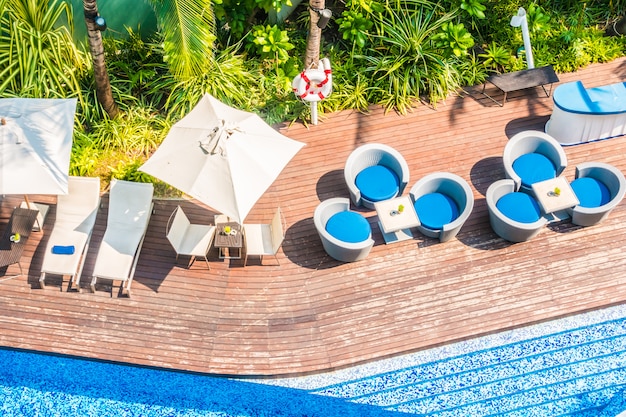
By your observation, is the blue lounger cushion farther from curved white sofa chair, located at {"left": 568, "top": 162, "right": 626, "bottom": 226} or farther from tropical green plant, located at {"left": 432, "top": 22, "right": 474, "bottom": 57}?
curved white sofa chair, located at {"left": 568, "top": 162, "right": 626, "bottom": 226}

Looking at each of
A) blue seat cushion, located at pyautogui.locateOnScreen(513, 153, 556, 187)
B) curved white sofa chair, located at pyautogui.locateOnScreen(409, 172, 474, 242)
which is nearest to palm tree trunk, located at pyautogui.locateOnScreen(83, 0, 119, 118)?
curved white sofa chair, located at pyautogui.locateOnScreen(409, 172, 474, 242)

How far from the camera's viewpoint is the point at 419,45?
1271cm

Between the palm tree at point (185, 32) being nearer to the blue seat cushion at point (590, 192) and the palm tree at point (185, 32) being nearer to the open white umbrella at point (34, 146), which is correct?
the open white umbrella at point (34, 146)

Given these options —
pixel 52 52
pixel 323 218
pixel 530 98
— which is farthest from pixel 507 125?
pixel 52 52

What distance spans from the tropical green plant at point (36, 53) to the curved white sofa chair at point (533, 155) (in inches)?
281

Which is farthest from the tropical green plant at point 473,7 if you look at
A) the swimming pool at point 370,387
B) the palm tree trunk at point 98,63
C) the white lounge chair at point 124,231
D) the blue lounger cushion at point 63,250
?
the blue lounger cushion at point 63,250

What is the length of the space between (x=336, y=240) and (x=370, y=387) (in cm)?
211

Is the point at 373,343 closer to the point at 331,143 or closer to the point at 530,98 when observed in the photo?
the point at 331,143

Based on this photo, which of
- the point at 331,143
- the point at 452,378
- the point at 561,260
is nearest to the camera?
the point at 452,378

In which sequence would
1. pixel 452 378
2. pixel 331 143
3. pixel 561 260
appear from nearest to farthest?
1. pixel 452 378
2. pixel 561 260
3. pixel 331 143

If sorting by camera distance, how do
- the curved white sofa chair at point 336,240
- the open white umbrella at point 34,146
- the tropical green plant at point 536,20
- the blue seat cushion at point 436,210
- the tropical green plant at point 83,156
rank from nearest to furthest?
the open white umbrella at point 34,146, the curved white sofa chair at point 336,240, the blue seat cushion at point 436,210, the tropical green plant at point 83,156, the tropical green plant at point 536,20

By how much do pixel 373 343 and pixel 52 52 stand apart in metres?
7.24

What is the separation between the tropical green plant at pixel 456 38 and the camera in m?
12.5

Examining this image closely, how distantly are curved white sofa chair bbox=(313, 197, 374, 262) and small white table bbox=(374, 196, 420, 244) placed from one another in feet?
0.95
